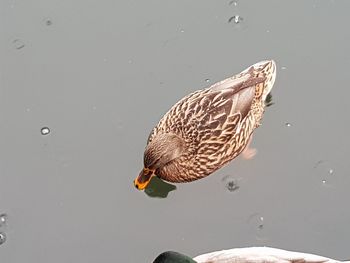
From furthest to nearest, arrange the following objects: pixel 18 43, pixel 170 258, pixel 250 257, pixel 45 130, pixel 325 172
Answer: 1. pixel 18 43
2. pixel 45 130
3. pixel 325 172
4. pixel 250 257
5. pixel 170 258

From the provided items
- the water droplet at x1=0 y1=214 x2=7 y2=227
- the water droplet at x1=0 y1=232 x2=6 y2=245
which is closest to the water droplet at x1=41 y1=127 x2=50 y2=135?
the water droplet at x1=0 y1=214 x2=7 y2=227

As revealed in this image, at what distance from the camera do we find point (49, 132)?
145 inches

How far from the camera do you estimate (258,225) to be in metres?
3.42

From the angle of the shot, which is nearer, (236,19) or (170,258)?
(170,258)

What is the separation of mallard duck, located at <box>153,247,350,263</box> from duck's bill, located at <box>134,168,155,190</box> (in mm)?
594

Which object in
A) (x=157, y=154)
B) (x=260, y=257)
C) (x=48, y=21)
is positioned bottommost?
(x=260, y=257)

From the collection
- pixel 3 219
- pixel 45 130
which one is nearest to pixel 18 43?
pixel 45 130

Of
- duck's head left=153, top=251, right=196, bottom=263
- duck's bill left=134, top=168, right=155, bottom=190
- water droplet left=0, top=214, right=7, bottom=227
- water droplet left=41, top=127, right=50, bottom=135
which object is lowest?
duck's head left=153, top=251, right=196, bottom=263

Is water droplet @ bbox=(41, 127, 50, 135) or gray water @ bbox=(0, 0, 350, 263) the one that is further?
water droplet @ bbox=(41, 127, 50, 135)

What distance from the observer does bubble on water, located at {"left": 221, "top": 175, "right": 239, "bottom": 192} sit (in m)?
3.53

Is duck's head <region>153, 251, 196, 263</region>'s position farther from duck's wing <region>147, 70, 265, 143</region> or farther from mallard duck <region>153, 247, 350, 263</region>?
duck's wing <region>147, 70, 265, 143</region>

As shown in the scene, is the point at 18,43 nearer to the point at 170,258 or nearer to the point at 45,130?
the point at 45,130

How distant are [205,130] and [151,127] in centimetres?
42

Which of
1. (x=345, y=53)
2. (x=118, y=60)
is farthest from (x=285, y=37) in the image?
(x=118, y=60)
